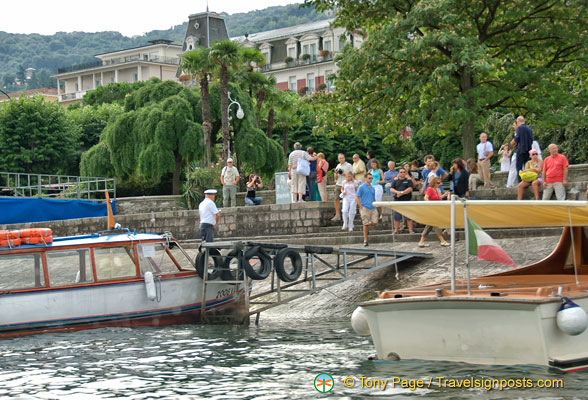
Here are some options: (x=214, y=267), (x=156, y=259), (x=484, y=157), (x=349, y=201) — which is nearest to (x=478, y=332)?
(x=214, y=267)

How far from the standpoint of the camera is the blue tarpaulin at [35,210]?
35031 mm

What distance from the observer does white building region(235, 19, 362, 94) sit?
93.5 meters

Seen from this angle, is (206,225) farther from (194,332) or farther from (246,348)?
(246,348)

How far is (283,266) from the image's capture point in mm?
17250

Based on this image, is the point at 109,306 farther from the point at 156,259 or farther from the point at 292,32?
the point at 292,32

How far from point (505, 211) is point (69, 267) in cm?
867

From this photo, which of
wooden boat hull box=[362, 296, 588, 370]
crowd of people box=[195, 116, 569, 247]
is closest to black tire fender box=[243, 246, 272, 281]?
crowd of people box=[195, 116, 569, 247]

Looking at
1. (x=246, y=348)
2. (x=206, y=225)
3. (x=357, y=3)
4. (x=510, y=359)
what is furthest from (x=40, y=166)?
(x=510, y=359)

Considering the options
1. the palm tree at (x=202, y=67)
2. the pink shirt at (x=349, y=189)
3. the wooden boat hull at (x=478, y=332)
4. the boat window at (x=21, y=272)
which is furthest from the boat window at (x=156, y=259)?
the palm tree at (x=202, y=67)

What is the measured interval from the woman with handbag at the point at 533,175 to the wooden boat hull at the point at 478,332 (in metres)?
9.14

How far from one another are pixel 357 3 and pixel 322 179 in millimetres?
6959

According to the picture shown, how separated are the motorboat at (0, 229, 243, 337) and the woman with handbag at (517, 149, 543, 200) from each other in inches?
298

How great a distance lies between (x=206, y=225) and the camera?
65.4ft

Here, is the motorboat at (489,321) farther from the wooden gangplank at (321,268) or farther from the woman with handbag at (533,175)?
the woman with handbag at (533,175)
